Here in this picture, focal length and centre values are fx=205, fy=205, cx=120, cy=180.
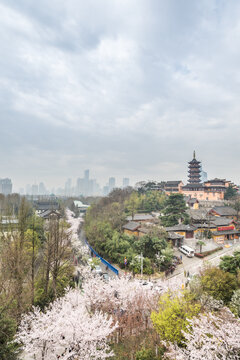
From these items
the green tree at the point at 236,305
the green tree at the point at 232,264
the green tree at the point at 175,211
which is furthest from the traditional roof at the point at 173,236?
the green tree at the point at 236,305

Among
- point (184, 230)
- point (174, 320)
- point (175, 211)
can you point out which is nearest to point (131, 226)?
point (175, 211)

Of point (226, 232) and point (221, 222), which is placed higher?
point (221, 222)

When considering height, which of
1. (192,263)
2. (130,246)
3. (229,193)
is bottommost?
(192,263)

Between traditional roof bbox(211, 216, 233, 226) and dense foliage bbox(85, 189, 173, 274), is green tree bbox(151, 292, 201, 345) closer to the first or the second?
dense foliage bbox(85, 189, 173, 274)

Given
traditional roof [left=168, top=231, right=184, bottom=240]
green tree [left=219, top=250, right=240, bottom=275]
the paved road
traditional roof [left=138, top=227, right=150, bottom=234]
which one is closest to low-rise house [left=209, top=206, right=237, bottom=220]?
the paved road

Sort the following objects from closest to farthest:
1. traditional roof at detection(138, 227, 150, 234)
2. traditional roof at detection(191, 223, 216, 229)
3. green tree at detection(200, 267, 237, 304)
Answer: green tree at detection(200, 267, 237, 304) < traditional roof at detection(138, 227, 150, 234) < traditional roof at detection(191, 223, 216, 229)

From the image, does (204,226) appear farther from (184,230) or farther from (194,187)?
(194,187)

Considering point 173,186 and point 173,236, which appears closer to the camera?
point 173,236
